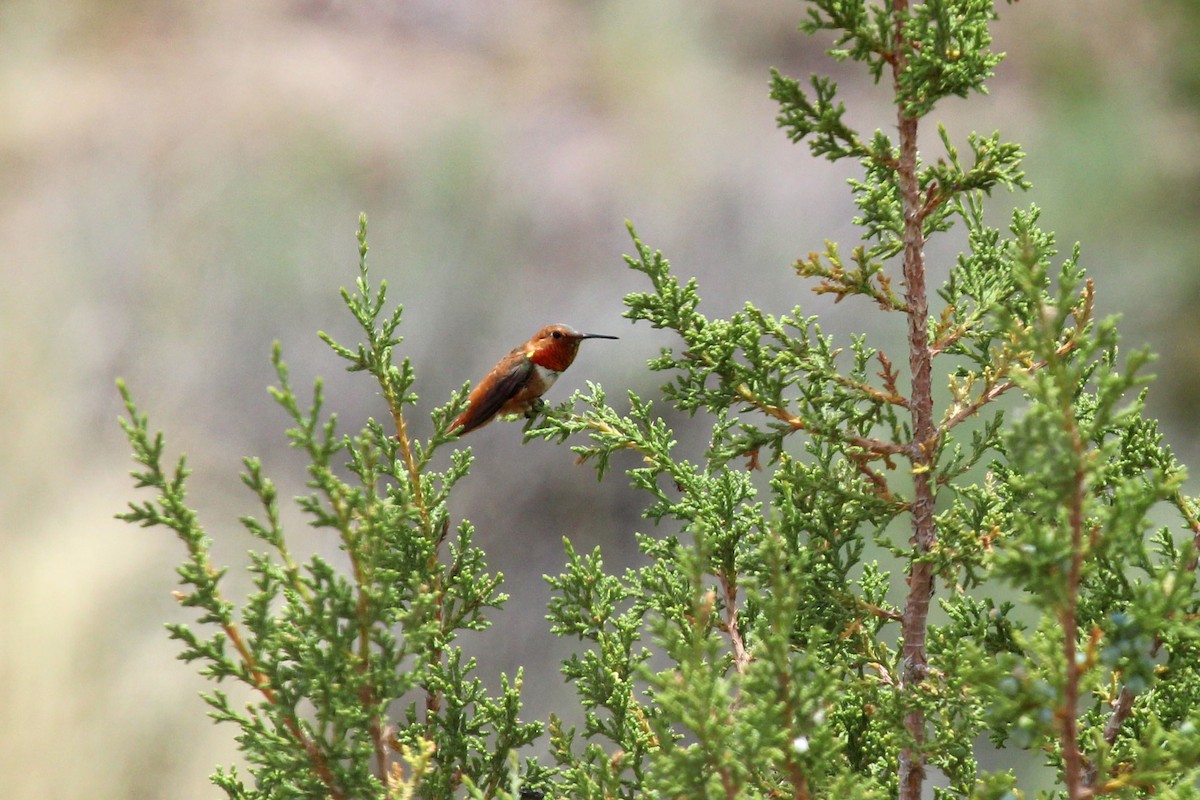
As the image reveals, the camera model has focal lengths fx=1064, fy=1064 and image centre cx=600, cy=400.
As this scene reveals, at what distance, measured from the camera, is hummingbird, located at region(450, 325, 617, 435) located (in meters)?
2.14

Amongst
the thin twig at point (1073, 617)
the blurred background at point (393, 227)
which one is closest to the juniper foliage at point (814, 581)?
the thin twig at point (1073, 617)

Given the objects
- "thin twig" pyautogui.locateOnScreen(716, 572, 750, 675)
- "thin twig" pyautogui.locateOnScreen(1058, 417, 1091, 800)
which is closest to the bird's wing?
"thin twig" pyautogui.locateOnScreen(716, 572, 750, 675)

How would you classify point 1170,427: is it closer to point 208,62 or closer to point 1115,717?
point 1115,717

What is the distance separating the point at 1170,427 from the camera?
507 cm

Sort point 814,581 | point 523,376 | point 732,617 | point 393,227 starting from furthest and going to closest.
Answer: point 393,227
point 523,376
point 732,617
point 814,581

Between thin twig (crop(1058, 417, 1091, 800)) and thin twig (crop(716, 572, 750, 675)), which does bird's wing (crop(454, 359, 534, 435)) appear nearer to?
thin twig (crop(716, 572, 750, 675))

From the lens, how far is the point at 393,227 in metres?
4.95

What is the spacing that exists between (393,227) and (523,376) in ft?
9.91

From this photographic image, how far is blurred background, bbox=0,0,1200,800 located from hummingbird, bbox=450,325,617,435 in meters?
1.96

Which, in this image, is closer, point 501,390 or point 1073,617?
point 1073,617

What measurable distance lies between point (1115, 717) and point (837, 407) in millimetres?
484

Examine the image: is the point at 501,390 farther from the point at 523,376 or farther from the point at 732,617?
the point at 732,617

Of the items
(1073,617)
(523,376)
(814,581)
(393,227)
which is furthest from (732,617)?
(393,227)

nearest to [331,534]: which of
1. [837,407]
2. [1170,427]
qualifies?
[837,407]
